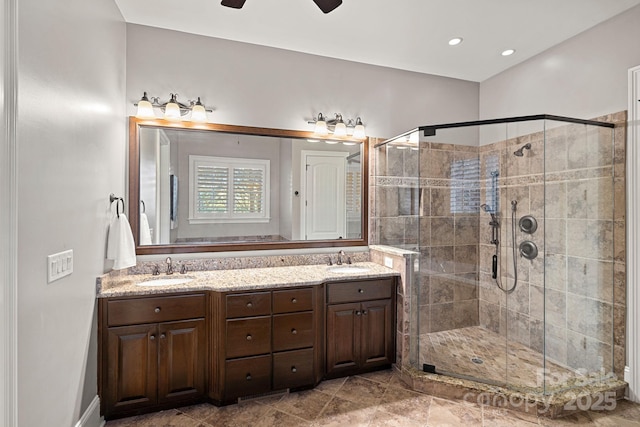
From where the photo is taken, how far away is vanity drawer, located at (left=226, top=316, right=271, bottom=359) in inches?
92.4

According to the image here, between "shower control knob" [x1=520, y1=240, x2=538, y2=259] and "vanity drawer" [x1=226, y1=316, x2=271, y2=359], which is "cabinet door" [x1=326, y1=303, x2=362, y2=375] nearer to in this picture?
"vanity drawer" [x1=226, y1=316, x2=271, y2=359]

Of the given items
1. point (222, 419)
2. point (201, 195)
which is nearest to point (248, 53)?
point (201, 195)

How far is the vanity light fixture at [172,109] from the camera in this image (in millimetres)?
2613

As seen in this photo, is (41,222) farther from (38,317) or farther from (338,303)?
(338,303)

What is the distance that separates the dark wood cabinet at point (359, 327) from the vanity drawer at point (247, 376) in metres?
0.53

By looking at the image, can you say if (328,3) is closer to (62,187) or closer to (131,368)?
(62,187)

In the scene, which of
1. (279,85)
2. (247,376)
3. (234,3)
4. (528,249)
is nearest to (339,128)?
(279,85)

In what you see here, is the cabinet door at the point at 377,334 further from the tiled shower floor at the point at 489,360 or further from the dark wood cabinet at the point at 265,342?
the dark wood cabinet at the point at 265,342

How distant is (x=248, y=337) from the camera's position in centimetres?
238

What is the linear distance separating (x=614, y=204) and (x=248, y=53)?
A: 3238 mm

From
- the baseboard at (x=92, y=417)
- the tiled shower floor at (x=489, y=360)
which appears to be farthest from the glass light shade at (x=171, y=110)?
the tiled shower floor at (x=489, y=360)

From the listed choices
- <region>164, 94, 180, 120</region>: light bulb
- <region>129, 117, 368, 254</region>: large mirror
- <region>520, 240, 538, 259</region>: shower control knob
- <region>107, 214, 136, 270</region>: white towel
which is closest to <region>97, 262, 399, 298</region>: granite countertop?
<region>107, 214, 136, 270</region>: white towel

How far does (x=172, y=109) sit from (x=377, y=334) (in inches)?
99.8

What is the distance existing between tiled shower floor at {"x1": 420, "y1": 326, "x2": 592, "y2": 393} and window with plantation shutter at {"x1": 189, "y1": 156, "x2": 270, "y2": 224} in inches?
74.8
